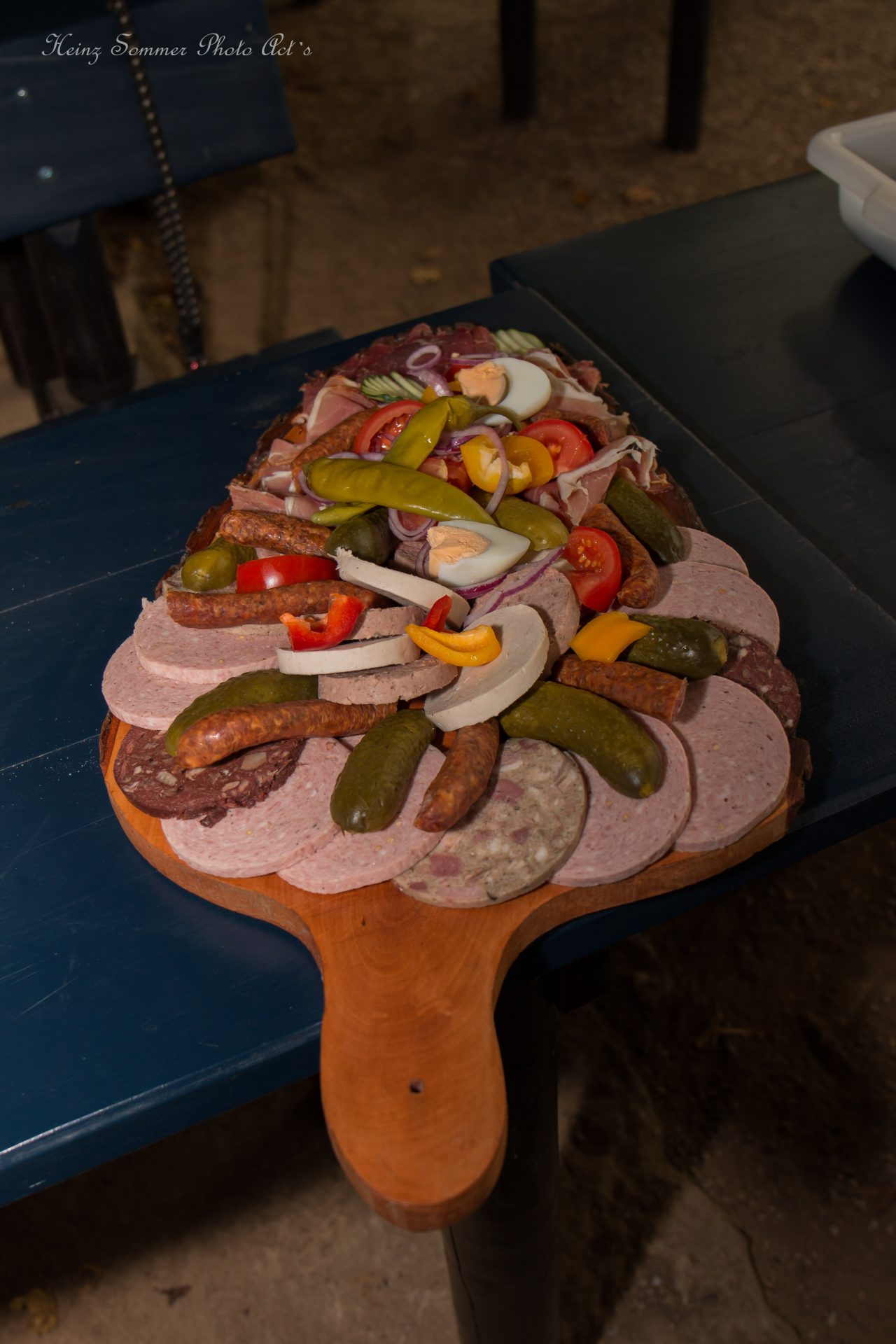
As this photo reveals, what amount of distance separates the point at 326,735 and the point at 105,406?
1989 millimetres

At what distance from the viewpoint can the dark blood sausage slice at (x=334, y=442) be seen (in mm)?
2295

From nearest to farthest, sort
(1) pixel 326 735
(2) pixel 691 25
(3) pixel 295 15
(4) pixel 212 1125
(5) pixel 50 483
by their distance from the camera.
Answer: (1) pixel 326 735
(5) pixel 50 483
(4) pixel 212 1125
(2) pixel 691 25
(3) pixel 295 15

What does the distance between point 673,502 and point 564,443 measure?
234mm

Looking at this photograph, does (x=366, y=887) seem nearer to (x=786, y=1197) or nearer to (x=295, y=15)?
(x=786, y=1197)

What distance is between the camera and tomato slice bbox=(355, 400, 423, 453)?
7.44 feet

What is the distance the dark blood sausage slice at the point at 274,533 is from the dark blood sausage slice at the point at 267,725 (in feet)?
1.23

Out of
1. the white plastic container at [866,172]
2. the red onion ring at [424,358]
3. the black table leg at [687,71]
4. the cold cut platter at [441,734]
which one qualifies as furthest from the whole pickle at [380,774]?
the black table leg at [687,71]

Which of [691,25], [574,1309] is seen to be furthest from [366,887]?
[691,25]

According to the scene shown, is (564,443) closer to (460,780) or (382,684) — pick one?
(382,684)

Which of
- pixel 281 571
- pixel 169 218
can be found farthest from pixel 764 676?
pixel 169 218

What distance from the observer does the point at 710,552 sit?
2150mm

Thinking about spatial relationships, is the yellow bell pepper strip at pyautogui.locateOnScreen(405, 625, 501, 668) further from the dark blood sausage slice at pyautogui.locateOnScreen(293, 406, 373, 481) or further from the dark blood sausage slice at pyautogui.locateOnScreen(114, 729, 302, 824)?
the dark blood sausage slice at pyautogui.locateOnScreen(293, 406, 373, 481)

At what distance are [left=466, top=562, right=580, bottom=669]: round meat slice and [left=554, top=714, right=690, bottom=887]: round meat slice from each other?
0.83ft

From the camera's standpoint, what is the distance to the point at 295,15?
325 inches
